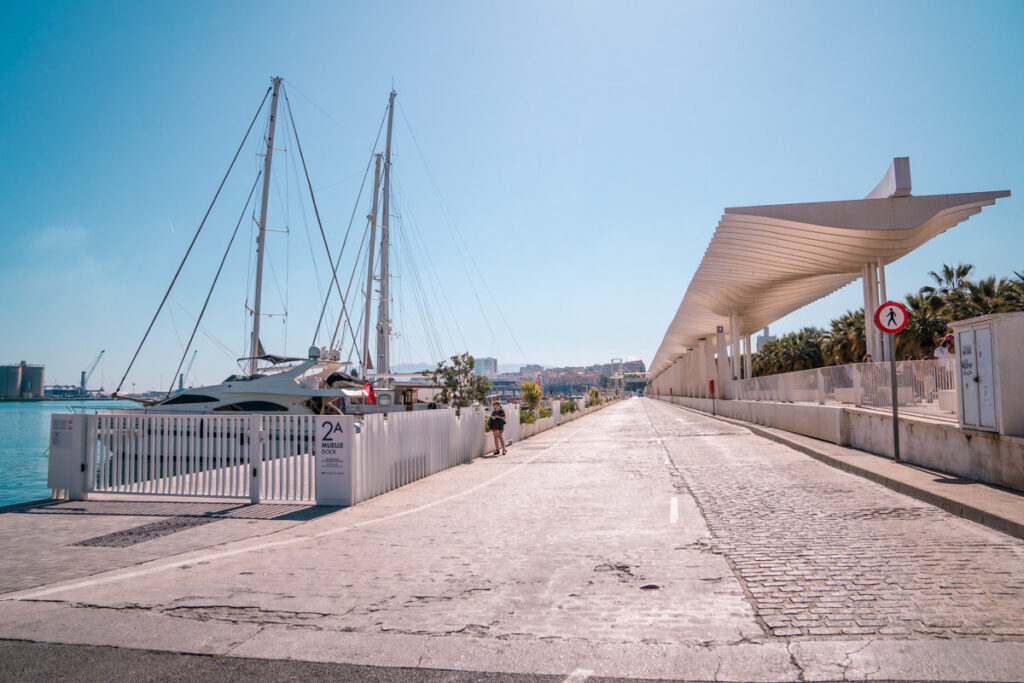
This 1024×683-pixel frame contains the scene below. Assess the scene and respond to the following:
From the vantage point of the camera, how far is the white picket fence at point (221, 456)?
10.5 metres

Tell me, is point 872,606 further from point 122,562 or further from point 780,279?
point 780,279

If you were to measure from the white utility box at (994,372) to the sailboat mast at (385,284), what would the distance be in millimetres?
29929

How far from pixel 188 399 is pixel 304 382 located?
14.4 ft

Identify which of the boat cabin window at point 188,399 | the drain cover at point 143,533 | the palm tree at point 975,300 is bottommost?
the drain cover at point 143,533

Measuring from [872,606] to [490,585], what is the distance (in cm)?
315

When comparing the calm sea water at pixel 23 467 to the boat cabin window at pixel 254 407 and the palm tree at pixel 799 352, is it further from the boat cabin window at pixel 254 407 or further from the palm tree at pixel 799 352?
the palm tree at pixel 799 352

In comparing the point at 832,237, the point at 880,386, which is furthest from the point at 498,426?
the point at 832,237

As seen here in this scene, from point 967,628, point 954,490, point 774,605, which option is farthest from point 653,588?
point 954,490

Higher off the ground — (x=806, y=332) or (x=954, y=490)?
(x=806, y=332)

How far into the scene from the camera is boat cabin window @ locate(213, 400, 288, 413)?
24.4 m

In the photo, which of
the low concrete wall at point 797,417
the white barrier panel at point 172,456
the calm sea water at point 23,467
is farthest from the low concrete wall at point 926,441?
the calm sea water at point 23,467

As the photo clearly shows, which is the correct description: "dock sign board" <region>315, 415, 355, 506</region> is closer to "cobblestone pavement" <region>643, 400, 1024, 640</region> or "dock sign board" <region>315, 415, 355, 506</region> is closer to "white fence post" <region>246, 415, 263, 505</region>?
"white fence post" <region>246, 415, 263, 505</region>

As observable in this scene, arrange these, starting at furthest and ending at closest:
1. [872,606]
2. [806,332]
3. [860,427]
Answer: [806,332], [860,427], [872,606]

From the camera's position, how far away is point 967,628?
15.0ft
